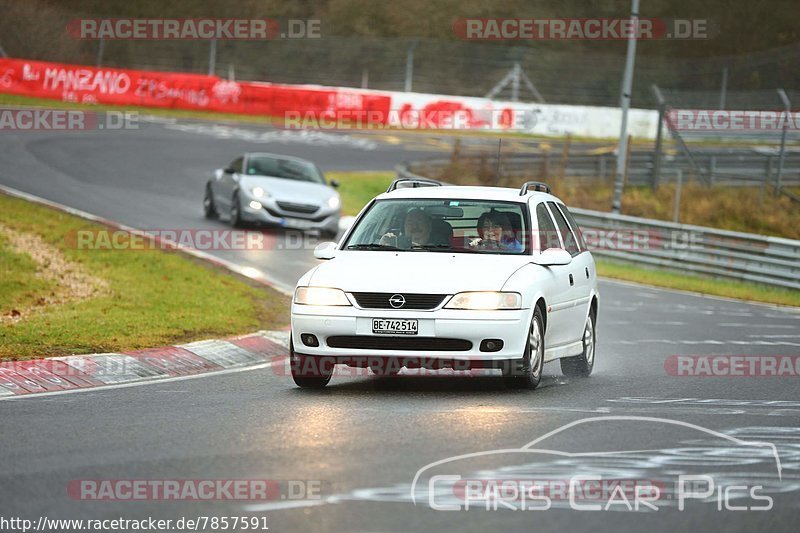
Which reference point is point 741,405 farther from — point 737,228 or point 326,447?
point 737,228

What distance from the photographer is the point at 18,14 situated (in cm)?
5262

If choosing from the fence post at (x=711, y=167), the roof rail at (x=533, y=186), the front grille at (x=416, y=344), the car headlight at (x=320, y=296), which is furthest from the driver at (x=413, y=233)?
the fence post at (x=711, y=167)

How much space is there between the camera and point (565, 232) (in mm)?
12711

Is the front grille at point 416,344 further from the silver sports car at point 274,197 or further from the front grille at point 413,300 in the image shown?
the silver sports car at point 274,197

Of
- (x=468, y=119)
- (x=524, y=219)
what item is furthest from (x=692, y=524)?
(x=468, y=119)

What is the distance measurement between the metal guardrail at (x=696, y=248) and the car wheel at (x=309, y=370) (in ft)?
56.7

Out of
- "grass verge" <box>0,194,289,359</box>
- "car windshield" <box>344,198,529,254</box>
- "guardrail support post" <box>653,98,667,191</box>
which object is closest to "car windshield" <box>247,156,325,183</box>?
"grass verge" <box>0,194,289,359</box>

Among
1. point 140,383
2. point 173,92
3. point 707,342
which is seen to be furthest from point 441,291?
point 173,92

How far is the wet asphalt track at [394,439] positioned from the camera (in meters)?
6.37

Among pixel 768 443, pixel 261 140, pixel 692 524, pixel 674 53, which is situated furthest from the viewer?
pixel 674 53

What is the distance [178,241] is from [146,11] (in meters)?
55.7

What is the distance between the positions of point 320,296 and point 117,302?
235 inches

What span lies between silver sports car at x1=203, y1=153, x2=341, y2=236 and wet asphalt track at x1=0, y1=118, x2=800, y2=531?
35.9 ft

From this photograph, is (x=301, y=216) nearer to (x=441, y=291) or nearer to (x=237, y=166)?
(x=237, y=166)
